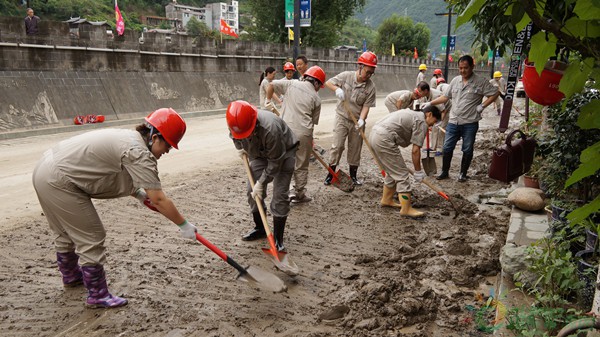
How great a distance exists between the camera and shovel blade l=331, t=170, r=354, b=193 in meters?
6.89

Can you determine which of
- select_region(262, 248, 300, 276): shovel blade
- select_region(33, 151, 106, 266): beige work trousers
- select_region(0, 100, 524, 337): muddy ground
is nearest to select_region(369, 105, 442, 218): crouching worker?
select_region(0, 100, 524, 337): muddy ground

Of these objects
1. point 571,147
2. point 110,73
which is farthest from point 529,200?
point 110,73

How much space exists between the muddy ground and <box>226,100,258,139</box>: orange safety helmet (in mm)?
1216

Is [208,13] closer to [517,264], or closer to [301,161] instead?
[301,161]

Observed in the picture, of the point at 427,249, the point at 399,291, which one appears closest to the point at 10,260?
the point at 399,291

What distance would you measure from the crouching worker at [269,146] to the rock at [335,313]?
1.06 metres

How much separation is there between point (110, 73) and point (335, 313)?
12.5m

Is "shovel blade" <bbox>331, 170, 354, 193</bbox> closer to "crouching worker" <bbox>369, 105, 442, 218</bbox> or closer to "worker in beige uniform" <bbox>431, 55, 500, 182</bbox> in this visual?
"crouching worker" <bbox>369, 105, 442, 218</bbox>

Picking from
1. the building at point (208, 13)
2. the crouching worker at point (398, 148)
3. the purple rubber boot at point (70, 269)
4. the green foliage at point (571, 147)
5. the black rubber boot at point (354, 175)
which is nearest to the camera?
the purple rubber boot at point (70, 269)

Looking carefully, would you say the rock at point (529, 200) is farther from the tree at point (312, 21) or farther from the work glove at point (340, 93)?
the tree at point (312, 21)

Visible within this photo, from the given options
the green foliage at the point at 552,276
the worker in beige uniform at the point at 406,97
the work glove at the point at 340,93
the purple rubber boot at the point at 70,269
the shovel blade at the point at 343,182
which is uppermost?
the work glove at the point at 340,93

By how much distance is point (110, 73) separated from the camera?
1384 centimetres

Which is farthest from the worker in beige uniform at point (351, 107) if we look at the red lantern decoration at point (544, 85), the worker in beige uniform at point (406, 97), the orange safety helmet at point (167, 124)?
the orange safety helmet at point (167, 124)

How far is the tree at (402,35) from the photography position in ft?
204
